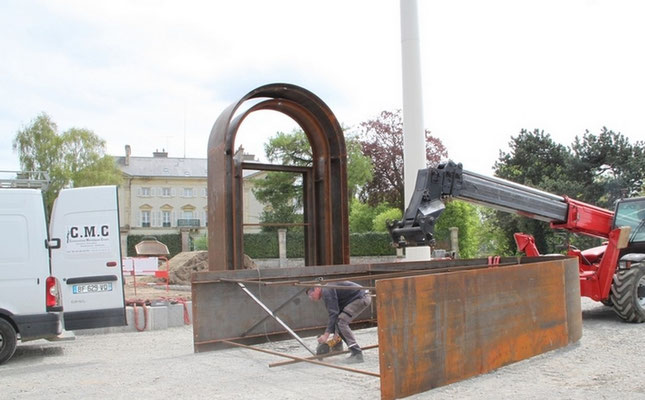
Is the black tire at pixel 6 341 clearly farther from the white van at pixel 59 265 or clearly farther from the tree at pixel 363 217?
the tree at pixel 363 217

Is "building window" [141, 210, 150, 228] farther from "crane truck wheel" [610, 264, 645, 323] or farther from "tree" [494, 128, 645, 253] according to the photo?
"crane truck wheel" [610, 264, 645, 323]

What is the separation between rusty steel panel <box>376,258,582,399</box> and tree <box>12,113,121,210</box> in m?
45.5

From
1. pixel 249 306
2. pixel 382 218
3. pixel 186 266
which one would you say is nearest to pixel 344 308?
pixel 249 306

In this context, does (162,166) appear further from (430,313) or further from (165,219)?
(430,313)

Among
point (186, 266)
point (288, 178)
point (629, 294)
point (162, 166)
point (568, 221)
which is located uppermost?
point (162, 166)

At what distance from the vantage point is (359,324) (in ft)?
38.3

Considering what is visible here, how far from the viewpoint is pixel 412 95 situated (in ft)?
Result: 57.1

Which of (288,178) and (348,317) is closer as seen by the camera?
(348,317)

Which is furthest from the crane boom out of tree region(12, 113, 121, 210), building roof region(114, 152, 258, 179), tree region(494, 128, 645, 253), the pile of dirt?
building roof region(114, 152, 258, 179)

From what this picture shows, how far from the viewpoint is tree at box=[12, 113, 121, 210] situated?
4972 centimetres

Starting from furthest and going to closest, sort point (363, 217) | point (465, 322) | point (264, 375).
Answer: point (363, 217)
point (264, 375)
point (465, 322)

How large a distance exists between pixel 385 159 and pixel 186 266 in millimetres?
32410

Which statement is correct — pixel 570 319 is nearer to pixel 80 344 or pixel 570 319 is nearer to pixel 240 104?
pixel 240 104

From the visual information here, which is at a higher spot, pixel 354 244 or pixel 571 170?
pixel 571 170
